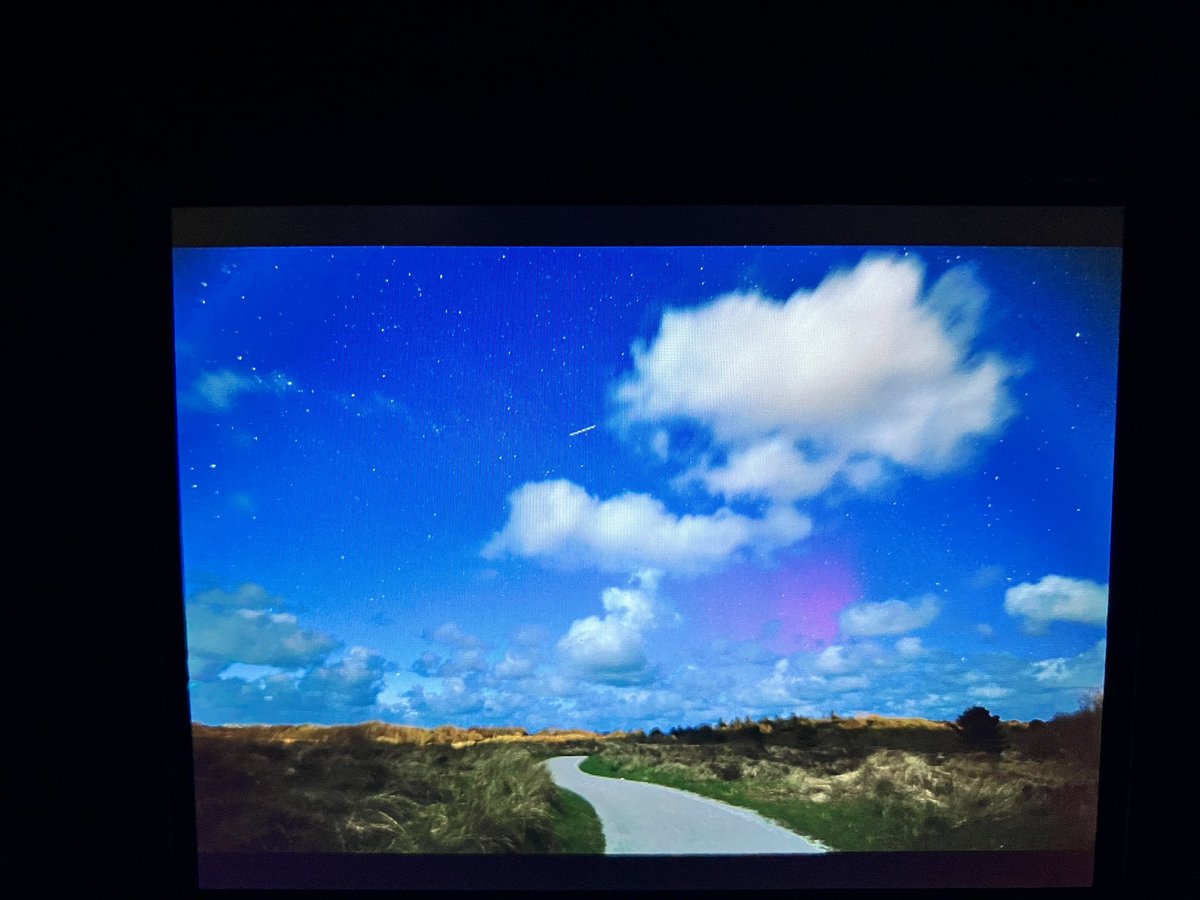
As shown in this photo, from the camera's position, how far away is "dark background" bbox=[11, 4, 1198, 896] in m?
1.48

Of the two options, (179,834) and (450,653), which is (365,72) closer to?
(450,653)

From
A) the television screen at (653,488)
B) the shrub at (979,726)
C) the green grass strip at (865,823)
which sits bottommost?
the green grass strip at (865,823)

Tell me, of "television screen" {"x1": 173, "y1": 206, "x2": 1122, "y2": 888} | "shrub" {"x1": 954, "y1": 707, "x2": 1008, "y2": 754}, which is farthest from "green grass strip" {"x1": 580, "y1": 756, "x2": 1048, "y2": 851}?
"shrub" {"x1": 954, "y1": 707, "x2": 1008, "y2": 754}

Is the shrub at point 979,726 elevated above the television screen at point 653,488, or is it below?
below

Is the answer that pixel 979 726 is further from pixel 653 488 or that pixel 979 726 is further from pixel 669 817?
pixel 653 488

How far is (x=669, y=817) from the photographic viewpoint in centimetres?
149

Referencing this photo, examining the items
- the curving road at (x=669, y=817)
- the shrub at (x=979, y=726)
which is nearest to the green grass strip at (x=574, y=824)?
the curving road at (x=669, y=817)

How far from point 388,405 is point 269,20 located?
3.18 ft

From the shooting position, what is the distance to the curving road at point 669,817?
149 centimetres

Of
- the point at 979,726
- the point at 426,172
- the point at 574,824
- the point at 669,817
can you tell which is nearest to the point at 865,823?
the point at 979,726

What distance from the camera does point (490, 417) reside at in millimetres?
1479

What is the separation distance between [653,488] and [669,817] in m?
0.80

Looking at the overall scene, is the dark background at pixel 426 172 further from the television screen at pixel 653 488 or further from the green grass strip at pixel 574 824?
the green grass strip at pixel 574 824

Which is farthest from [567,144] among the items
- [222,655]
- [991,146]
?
[222,655]
